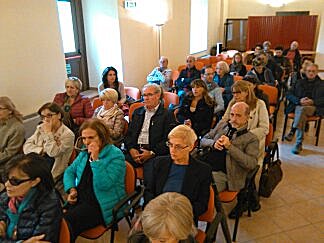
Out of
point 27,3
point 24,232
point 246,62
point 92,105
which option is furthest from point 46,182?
point 246,62

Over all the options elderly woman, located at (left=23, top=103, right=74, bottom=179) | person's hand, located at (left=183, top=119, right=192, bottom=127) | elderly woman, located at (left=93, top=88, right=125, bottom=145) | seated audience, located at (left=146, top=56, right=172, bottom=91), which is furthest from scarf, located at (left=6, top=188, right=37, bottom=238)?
seated audience, located at (left=146, top=56, right=172, bottom=91)

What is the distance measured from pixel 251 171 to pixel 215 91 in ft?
5.99

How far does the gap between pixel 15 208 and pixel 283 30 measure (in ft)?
35.2

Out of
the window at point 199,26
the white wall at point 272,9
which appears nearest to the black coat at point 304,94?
the window at point 199,26

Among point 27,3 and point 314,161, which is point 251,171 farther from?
point 27,3

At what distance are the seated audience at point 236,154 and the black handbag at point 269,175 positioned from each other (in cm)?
Answer: 42

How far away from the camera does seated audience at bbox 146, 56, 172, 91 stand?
5387 millimetres

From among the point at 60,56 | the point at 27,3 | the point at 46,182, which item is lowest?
the point at 46,182

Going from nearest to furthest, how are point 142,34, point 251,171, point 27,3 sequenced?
point 251,171
point 27,3
point 142,34

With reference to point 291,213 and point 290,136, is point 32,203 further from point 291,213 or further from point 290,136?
point 290,136

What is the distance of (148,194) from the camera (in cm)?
201

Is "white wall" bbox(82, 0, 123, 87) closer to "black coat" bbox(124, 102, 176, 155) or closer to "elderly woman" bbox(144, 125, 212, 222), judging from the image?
"black coat" bbox(124, 102, 176, 155)

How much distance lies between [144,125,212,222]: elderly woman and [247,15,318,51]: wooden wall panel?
981cm

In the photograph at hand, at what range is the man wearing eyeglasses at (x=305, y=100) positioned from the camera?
158 inches
